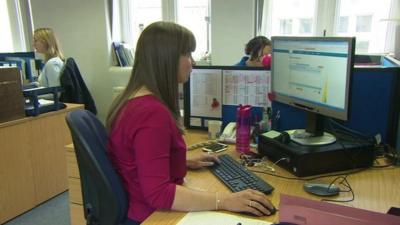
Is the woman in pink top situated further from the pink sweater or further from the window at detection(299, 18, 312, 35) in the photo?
the window at detection(299, 18, 312, 35)

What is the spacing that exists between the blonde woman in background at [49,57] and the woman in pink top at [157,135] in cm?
Answer: 276

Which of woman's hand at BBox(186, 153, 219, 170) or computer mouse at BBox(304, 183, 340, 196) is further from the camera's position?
woman's hand at BBox(186, 153, 219, 170)

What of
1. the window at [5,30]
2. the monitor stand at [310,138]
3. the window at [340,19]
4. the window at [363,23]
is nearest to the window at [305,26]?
the window at [340,19]

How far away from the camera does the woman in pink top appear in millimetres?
1075

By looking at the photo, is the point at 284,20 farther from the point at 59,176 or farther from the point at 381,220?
the point at 381,220

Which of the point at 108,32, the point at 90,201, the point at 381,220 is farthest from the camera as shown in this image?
the point at 108,32

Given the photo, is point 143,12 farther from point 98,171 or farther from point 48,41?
point 98,171

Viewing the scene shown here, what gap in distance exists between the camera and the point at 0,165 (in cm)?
249

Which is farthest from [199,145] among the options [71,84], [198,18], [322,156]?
[198,18]

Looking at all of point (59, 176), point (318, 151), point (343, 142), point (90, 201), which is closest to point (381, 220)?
point (318, 151)

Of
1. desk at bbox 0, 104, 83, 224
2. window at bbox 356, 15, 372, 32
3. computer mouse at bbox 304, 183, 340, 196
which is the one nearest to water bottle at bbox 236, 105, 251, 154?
computer mouse at bbox 304, 183, 340, 196

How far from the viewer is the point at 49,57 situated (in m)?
3.89

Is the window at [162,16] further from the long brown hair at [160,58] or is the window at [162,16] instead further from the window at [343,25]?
the long brown hair at [160,58]

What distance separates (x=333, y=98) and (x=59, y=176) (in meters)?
2.36
